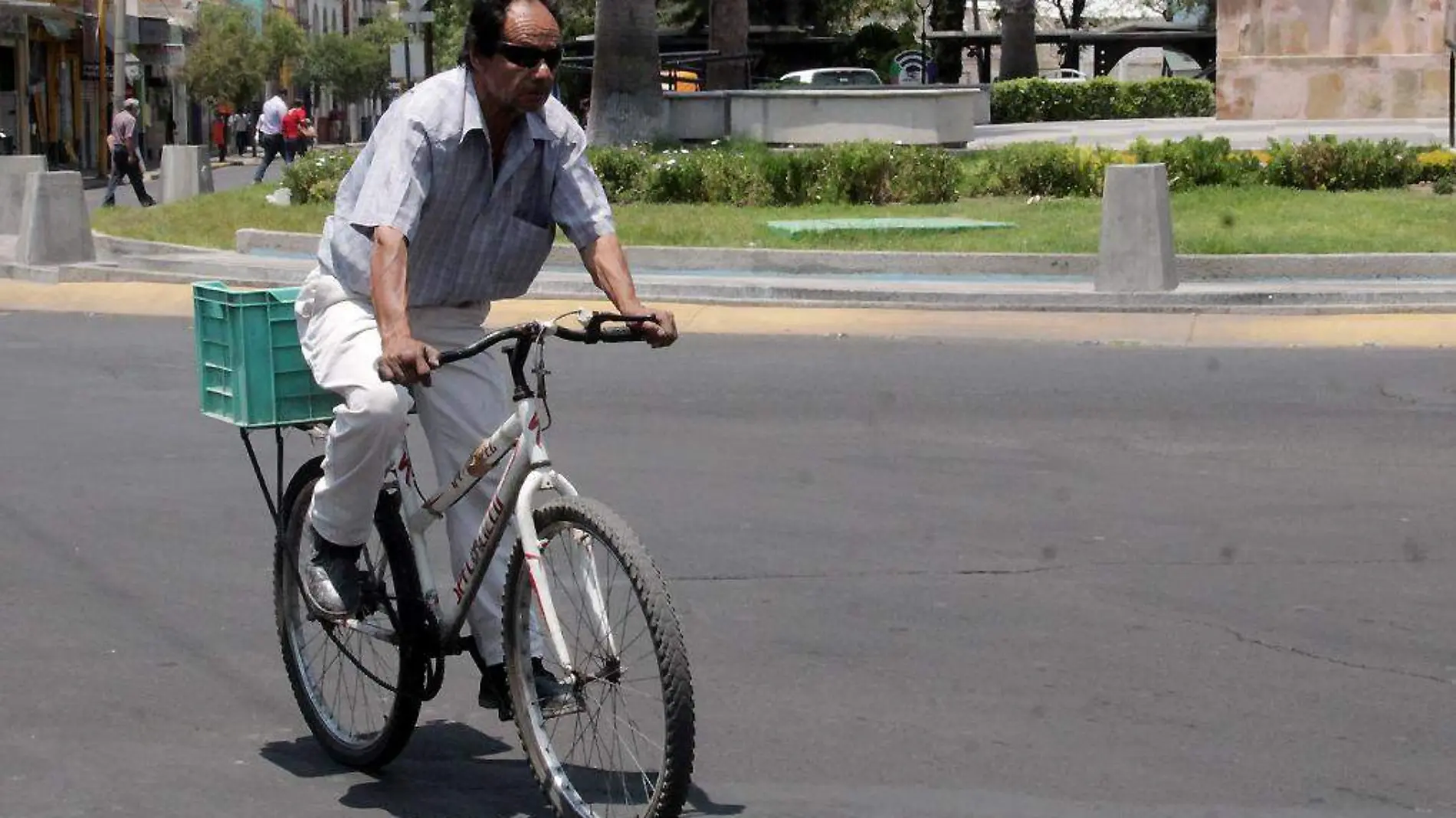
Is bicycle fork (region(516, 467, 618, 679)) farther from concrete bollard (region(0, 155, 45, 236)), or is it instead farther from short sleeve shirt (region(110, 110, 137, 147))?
short sleeve shirt (region(110, 110, 137, 147))

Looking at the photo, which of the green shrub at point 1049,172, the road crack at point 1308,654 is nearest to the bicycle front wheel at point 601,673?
the road crack at point 1308,654

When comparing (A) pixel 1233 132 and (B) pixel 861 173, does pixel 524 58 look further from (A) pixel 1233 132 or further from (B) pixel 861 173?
(A) pixel 1233 132

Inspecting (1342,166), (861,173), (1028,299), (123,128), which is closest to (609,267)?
(1028,299)

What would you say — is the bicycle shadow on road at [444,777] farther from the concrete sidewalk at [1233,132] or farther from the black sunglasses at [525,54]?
the concrete sidewalk at [1233,132]

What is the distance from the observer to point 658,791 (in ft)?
14.4

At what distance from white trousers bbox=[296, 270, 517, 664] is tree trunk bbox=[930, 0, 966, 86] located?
52.7m

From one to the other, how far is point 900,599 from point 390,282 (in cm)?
289

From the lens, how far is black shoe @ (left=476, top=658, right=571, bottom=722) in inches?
186

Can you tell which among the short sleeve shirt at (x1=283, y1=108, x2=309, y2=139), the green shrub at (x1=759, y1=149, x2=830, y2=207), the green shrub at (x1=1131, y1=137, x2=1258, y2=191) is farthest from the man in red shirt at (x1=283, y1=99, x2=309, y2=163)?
the green shrub at (x1=1131, y1=137, x2=1258, y2=191)

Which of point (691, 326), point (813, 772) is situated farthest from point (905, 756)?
point (691, 326)

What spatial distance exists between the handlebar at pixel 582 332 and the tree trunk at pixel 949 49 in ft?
174

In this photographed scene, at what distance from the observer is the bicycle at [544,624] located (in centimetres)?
436

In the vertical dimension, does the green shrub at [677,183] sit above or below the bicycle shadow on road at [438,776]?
above

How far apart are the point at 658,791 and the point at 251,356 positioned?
5.46 ft
